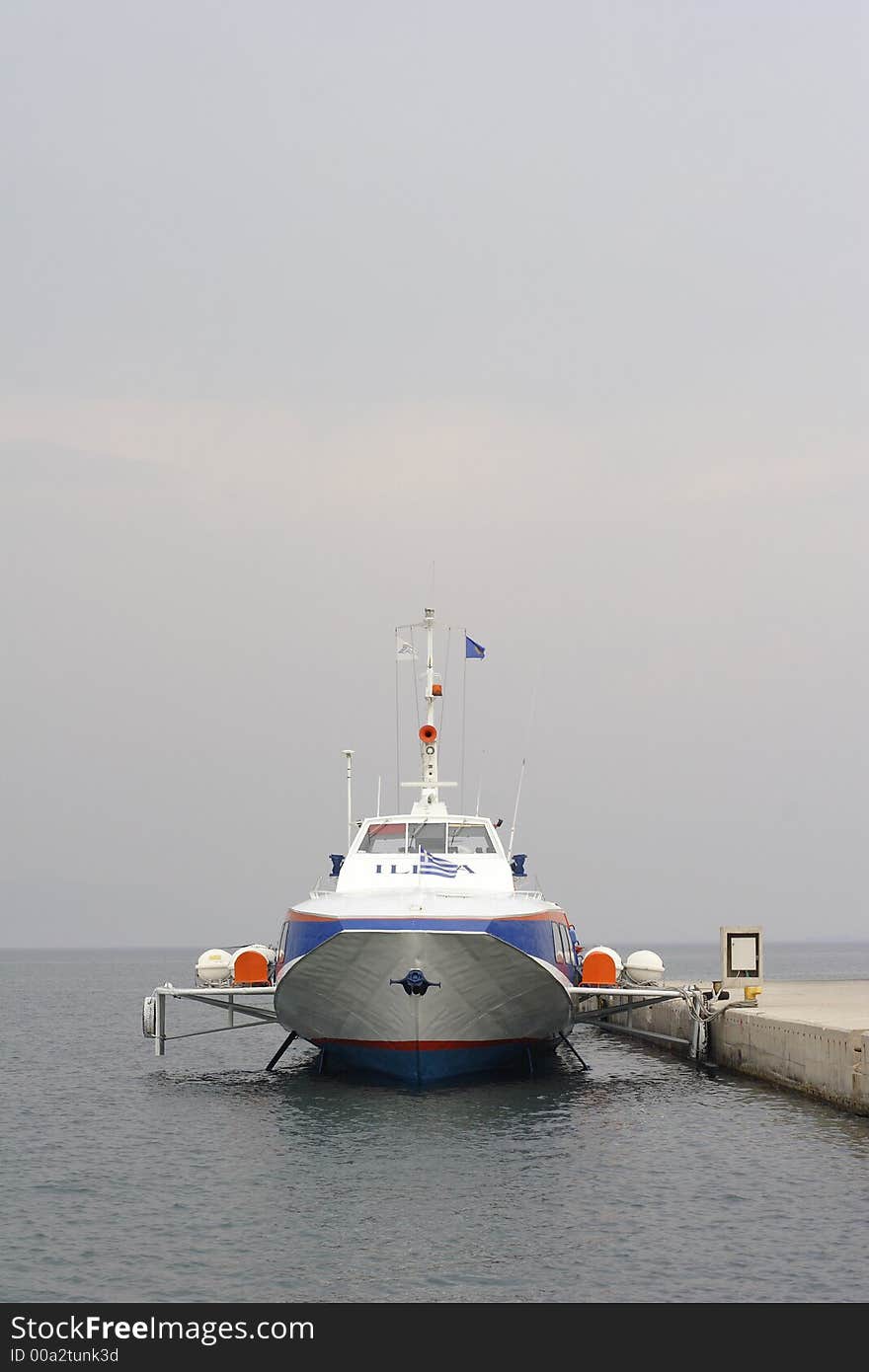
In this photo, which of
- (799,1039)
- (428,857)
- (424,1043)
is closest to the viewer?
(424,1043)

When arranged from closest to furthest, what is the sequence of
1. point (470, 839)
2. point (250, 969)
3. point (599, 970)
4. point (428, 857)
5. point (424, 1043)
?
point (424, 1043) → point (428, 857) → point (599, 970) → point (470, 839) → point (250, 969)

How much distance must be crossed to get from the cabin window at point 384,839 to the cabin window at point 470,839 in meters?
1.26

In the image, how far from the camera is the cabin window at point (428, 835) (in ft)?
114

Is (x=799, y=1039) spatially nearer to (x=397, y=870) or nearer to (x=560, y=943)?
(x=560, y=943)

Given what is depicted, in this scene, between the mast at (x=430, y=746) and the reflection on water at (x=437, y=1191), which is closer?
the reflection on water at (x=437, y=1191)

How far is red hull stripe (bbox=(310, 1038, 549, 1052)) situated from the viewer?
95.0 ft

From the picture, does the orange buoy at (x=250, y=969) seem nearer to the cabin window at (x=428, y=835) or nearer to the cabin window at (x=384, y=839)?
the cabin window at (x=384, y=839)

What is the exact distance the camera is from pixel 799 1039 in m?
30.6

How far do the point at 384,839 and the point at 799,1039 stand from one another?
11283mm

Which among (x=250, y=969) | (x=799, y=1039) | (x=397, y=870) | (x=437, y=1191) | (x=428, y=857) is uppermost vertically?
(x=428, y=857)

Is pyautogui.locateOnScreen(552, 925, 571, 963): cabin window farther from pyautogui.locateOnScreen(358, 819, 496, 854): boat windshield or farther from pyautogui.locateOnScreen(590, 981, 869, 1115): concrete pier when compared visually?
pyautogui.locateOnScreen(590, 981, 869, 1115): concrete pier

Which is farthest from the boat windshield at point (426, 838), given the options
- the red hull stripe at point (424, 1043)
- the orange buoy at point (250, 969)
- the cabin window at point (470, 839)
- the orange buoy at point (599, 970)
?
the red hull stripe at point (424, 1043)

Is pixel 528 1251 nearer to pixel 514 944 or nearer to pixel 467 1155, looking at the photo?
pixel 467 1155

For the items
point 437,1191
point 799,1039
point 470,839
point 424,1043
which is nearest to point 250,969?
point 470,839
